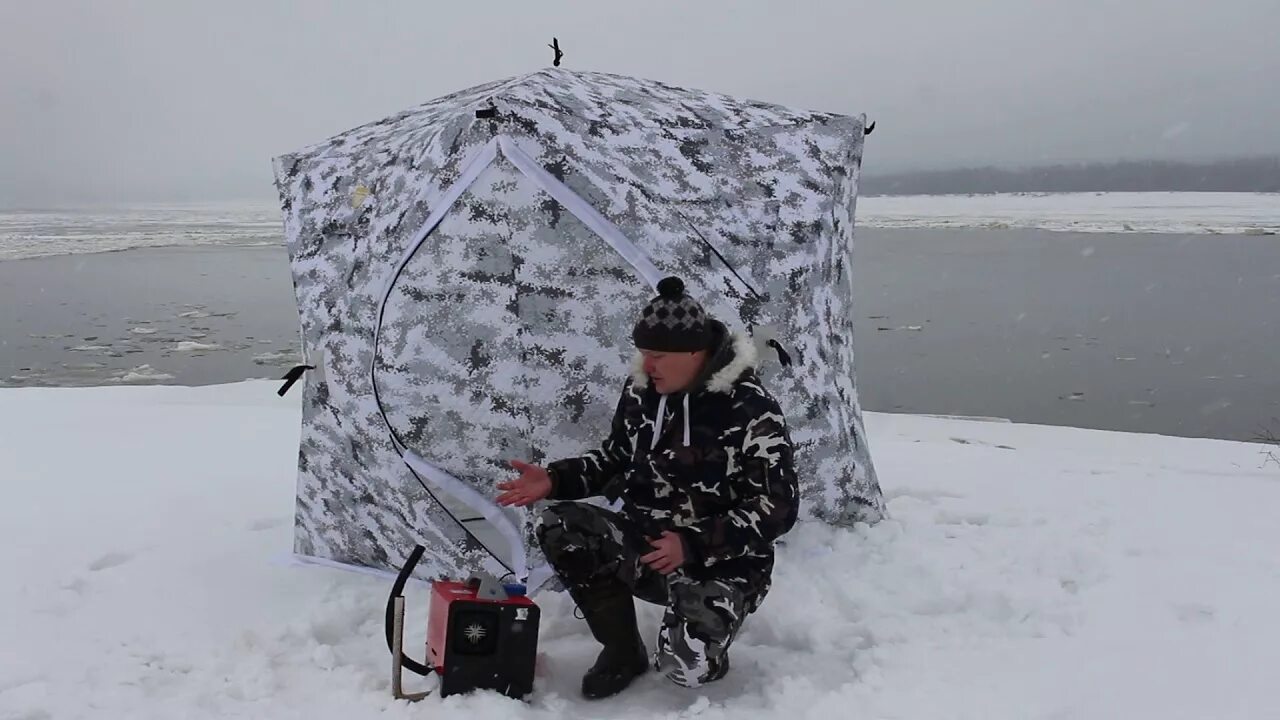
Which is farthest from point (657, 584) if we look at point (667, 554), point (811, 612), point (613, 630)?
point (811, 612)

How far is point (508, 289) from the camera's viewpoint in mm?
3055

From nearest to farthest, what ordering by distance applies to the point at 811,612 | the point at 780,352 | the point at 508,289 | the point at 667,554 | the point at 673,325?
the point at 667,554 < the point at 673,325 < the point at 811,612 < the point at 508,289 < the point at 780,352

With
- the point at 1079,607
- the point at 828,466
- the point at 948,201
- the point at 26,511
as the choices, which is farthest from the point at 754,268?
the point at 948,201

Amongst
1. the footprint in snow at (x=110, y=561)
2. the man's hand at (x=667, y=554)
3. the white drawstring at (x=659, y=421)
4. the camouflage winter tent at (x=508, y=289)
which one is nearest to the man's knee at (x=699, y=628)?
the man's hand at (x=667, y=554)

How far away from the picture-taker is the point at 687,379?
2.54 m

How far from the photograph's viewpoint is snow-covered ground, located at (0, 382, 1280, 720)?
2.44 metres

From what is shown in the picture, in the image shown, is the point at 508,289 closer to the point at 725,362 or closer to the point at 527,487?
the point at 527,487

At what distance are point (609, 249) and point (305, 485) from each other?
1.35 metres

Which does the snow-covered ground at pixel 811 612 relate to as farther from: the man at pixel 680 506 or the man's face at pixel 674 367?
the man's face at pixel 674 367

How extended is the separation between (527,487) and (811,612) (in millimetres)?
926

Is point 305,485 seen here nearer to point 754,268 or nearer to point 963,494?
point 754,268

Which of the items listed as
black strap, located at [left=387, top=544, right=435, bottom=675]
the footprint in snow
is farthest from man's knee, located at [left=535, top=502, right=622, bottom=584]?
the footprint in snow

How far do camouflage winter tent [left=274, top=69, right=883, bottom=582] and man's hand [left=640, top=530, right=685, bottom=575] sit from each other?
78 cm

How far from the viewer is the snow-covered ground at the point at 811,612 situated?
2443mm
